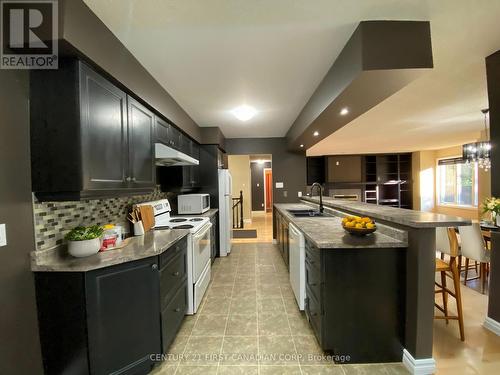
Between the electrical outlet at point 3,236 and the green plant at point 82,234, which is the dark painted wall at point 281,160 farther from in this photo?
the electrical outlet at point 3,236

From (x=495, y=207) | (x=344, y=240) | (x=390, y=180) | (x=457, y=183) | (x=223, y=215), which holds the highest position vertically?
(x=390, y=180)

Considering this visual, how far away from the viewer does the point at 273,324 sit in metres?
2.26

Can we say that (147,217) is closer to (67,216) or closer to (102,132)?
(67,216)

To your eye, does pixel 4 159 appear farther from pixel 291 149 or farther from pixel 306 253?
pixel 291 149

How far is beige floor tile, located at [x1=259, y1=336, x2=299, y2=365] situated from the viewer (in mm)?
1793

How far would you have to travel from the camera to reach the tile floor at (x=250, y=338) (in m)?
1.74

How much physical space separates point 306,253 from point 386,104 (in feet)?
7.87

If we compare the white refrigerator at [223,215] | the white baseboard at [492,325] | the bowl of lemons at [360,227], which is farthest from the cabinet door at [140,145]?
the white baseboard at [492,325]

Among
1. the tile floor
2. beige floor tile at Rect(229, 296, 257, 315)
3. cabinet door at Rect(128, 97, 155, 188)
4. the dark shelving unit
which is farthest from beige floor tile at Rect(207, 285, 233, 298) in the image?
the dark shelving unit

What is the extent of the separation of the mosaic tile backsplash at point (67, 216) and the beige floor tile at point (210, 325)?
4.01 ft

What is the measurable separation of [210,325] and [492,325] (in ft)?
8.67

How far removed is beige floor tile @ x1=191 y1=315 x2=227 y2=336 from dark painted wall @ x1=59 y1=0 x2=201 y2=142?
2.20 meters

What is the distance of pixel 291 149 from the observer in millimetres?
5113

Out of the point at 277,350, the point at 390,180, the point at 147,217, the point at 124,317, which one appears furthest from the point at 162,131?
the point at 390,180
